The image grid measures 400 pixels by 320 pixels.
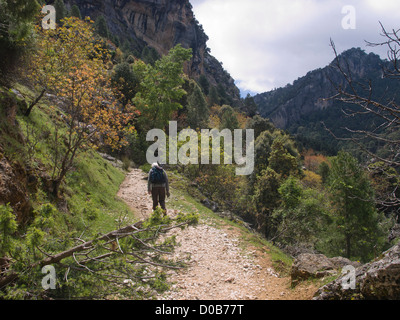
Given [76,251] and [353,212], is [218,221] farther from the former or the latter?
[353,212]

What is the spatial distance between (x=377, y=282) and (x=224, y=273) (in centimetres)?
373

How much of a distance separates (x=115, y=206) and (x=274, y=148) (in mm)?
15283

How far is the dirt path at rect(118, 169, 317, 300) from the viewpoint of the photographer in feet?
18.0

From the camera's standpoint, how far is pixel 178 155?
21.3m

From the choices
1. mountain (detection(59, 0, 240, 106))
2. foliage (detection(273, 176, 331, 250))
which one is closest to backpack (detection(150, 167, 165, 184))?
foliage (detection(273, 176, 331, 250))

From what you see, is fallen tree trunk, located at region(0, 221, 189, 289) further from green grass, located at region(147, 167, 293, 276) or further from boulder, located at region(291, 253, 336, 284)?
green grass, located at region(147, 167, 293, 276)

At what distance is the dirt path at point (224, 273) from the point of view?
549cm

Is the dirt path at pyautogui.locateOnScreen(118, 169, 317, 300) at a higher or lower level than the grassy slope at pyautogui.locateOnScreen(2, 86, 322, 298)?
lower

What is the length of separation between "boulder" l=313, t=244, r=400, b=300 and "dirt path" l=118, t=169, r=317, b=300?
1328mm

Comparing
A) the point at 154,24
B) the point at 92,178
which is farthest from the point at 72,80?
the point at 154,24

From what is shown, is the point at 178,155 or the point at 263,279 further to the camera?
the point at 178,155

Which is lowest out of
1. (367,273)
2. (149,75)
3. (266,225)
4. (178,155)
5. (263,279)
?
(266,225)
